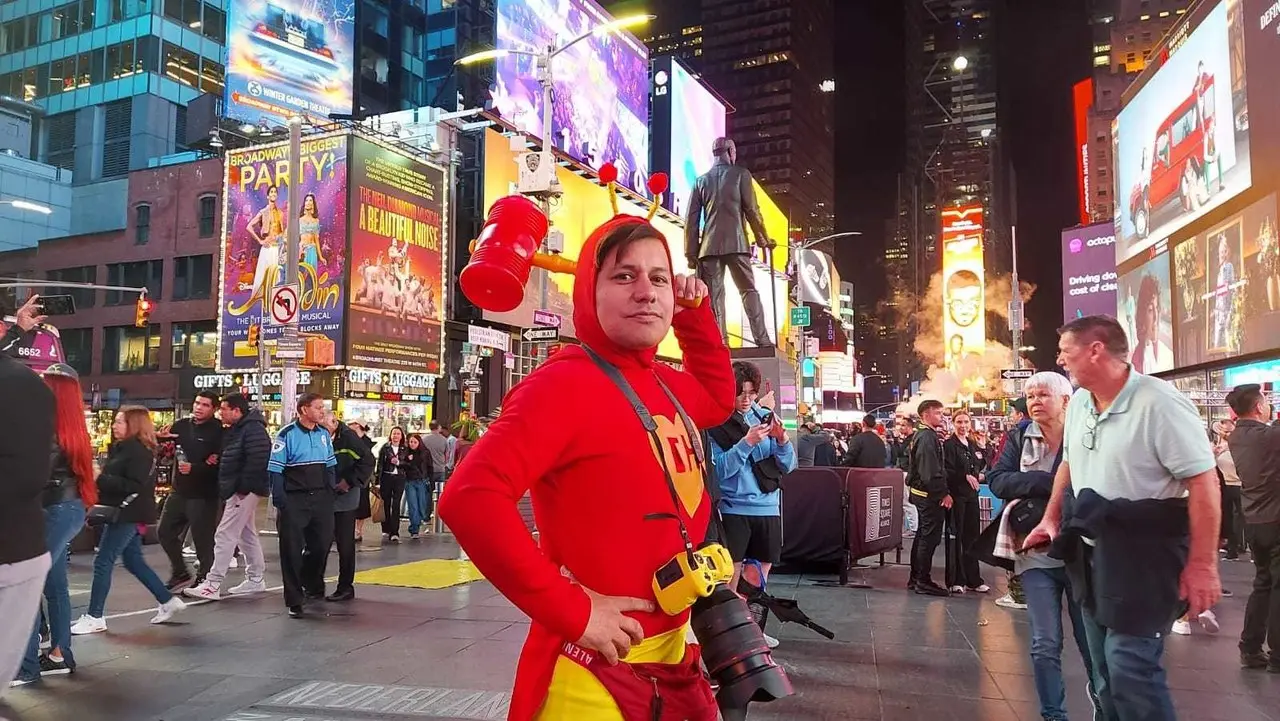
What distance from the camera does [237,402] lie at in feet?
29.9

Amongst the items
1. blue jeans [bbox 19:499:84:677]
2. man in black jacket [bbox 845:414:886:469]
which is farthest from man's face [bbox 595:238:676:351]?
man in black jacket [bbox 845:414:886:469]

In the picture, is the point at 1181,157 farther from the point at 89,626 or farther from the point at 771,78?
the point at 771,78

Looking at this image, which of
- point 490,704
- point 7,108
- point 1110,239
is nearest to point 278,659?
point 490,704

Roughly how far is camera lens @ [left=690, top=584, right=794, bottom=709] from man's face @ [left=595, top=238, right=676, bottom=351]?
650mm

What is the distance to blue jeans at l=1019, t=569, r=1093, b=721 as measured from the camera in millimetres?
4414

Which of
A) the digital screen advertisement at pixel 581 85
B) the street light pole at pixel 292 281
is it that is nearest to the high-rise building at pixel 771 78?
the digital screen advertisement at pixel 581 85

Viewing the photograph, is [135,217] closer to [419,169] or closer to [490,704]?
[419,169]

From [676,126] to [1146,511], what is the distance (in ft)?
143

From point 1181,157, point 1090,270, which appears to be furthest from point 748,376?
point 1090,270

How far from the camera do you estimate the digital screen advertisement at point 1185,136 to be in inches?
755

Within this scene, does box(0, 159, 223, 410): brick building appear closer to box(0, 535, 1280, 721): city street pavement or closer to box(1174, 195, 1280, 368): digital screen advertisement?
box(0, 535, 1280, 721): city street pavement

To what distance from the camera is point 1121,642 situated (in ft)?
10.8

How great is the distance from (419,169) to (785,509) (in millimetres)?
25061

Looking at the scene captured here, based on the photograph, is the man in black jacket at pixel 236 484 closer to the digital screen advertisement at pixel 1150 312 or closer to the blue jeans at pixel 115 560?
the blue jeans at pixel 115 560
